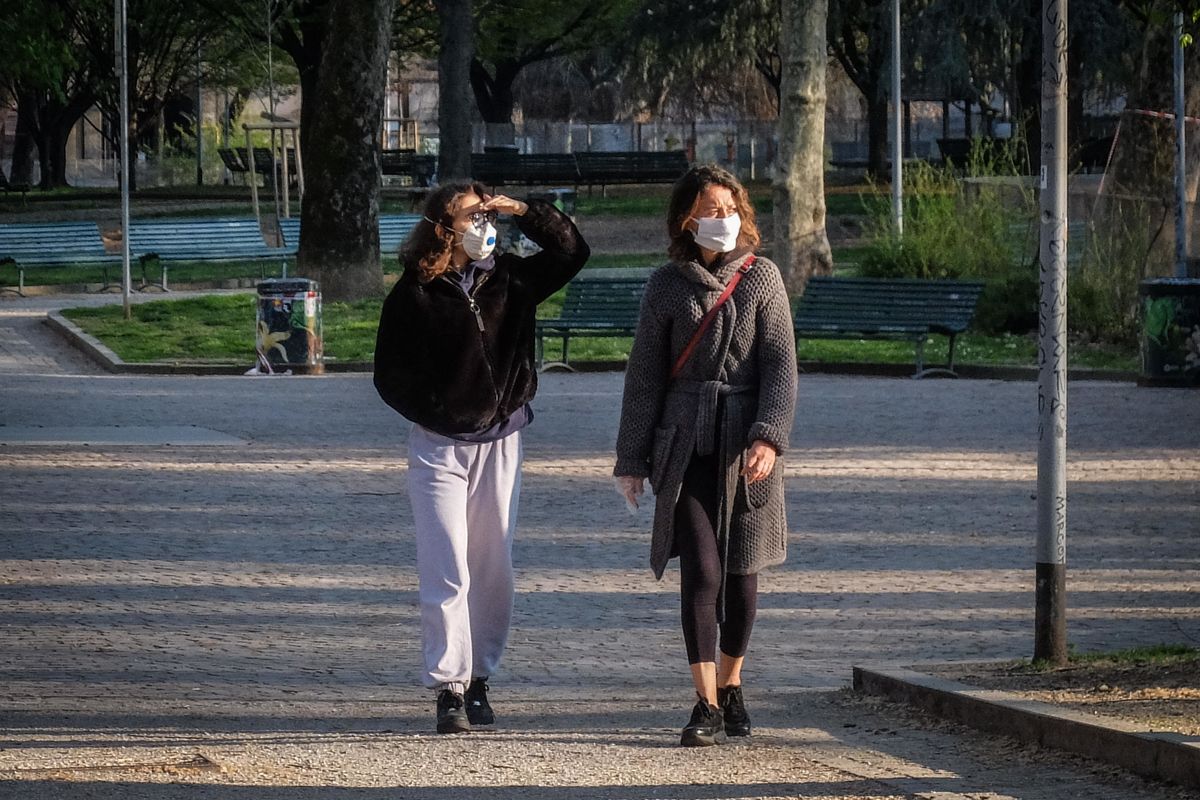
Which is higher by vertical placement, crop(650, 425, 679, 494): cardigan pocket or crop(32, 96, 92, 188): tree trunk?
crop(32, 96, 92, 188): tree trunk

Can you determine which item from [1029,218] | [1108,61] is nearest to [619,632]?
[1029,218]

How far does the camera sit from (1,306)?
27.2 m

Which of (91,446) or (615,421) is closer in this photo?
(91,446)

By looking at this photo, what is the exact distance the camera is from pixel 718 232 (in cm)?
610

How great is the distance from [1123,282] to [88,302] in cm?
1427

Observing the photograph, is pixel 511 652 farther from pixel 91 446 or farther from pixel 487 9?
pixel 487 9

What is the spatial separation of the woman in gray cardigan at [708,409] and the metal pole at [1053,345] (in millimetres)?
1111

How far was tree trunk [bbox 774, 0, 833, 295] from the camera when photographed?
25.0 m

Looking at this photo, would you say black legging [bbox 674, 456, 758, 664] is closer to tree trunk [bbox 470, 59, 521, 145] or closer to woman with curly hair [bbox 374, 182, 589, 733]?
woman with curly hair [bbox 374, 182, 589, 733]

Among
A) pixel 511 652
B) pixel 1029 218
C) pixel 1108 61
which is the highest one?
pixel 1108 61

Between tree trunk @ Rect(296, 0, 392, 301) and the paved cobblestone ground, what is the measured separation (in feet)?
34.3

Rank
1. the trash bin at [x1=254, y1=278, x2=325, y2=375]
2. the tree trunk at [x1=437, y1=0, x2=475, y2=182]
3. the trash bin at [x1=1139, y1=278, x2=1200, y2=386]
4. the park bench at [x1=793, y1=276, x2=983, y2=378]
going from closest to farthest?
the trash bin at [x1=1139, y1=278, x2=1200, y2=386] < the park bench at [x1=793, y1=276, x2=983, y2=378] < the trash bin at [x1=254, y1=278, x2=325, y2=375] < the tree trunk at [x1=437, y1=0, x2=475, y2=182]

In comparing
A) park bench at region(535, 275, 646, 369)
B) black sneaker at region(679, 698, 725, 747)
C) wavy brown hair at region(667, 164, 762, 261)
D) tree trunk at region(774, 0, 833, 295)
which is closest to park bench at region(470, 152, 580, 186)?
tree trunk at region(774, 0, 833, 295)

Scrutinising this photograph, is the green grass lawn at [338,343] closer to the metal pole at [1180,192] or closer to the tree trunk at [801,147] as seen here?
the metal pole at [1180,192]
